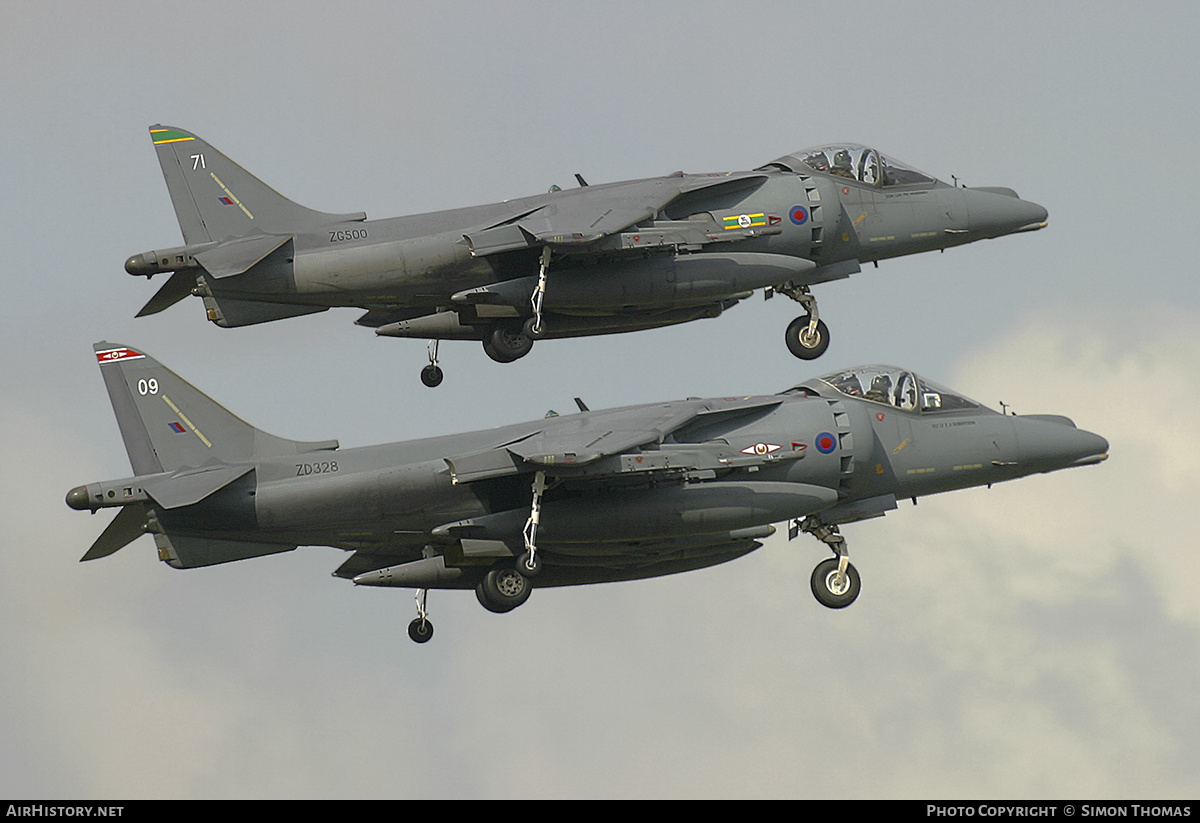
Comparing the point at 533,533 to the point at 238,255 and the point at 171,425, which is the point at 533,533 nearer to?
the point at 171,425

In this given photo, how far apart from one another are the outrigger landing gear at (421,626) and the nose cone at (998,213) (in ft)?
41.8

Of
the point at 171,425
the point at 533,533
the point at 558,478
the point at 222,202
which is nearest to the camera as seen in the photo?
the point at 533,533

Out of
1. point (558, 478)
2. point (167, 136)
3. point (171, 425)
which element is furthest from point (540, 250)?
point (167, 136)

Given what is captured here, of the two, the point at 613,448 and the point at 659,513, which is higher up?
the point at 613,448

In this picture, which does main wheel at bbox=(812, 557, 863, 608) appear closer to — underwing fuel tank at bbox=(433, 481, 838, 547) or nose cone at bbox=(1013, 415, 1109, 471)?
underwing fuel tank at bbox=(433, 481, 838, 547)

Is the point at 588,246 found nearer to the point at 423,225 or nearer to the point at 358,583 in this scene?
the point at 423,225

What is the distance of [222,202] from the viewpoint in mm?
49844

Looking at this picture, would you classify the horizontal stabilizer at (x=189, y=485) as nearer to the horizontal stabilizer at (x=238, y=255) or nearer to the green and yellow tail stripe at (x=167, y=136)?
the horizontal stabilizer at (x=238, y=255)

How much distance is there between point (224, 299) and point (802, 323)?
36.3 feet

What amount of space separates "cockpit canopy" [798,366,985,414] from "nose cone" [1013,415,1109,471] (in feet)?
3.53

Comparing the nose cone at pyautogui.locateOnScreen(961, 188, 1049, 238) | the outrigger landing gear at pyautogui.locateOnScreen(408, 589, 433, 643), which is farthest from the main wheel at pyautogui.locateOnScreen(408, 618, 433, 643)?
the nose cone at pyautogui.locateOnScreen(961, 188, 1049, 238)

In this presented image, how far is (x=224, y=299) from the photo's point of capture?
4872 centimetres

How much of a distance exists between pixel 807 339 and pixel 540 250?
5946mm
